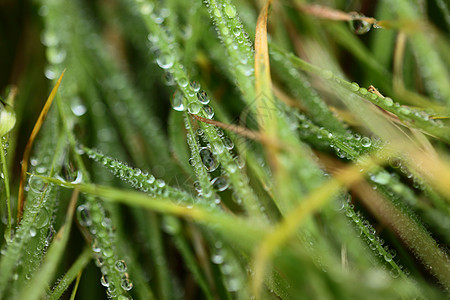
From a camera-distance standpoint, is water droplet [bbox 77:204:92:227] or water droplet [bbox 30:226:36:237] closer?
water droplet [bbox 30:226:36:237]

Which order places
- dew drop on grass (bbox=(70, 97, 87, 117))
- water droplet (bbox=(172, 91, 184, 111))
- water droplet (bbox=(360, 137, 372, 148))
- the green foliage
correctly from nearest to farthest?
1. the green foliage
2. water droplet (bbox=(360, 137, 372, 148))
3. water droplet (bbox=(172, 91, 184, 111))
4. dew drop on grass (bbox=(70, 97, 87, 117))

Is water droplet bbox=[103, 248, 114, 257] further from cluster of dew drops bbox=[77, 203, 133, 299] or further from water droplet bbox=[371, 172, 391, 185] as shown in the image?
water droplet bbox=[371, 172, 391, 185]

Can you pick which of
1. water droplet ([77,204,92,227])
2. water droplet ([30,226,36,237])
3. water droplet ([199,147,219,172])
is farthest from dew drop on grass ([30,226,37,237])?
water droplet ([199,147,219,172])

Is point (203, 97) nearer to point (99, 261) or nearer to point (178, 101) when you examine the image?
point (178, 101)

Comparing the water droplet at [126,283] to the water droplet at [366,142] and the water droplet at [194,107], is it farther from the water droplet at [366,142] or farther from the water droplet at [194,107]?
the water droplet at [366,142]

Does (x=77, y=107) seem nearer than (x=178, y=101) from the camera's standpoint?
No

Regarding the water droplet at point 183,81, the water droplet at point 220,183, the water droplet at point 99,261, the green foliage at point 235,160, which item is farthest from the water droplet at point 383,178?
the water droplet at point 99,261

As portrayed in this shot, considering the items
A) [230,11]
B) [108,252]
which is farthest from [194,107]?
[108,252]
